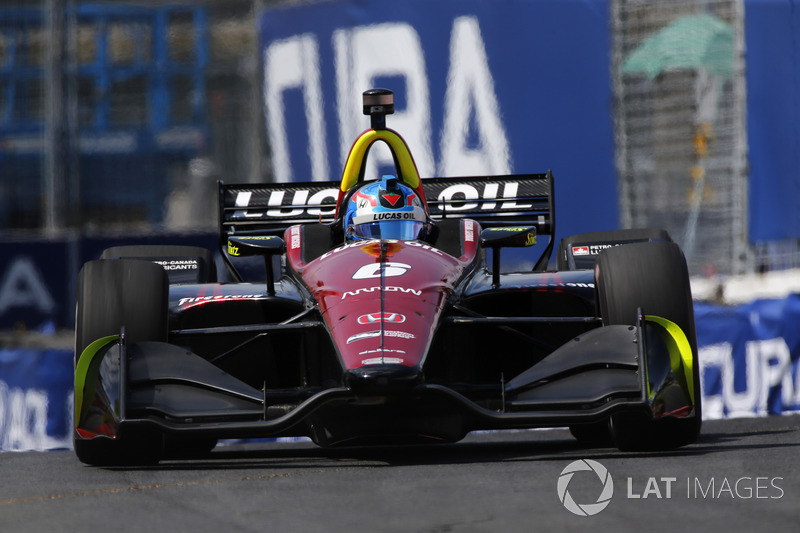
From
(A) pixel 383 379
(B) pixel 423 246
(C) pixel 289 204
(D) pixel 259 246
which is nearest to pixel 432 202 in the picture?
(C) pixel 289 204

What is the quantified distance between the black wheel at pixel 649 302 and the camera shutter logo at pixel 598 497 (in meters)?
0.50

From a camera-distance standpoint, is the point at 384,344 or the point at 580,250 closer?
the point at 384,344

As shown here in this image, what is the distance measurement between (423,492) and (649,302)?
6.46 ft

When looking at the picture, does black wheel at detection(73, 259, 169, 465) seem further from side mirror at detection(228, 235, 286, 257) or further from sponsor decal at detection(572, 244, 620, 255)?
Answer: sponsor decal at detection(572, 244, 620, 255)

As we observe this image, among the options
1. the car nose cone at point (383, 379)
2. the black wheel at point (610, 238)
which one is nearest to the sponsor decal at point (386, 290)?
the car nose cone at point (383, 379)

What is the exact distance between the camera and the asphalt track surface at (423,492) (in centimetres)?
412

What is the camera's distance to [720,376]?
32.2ft

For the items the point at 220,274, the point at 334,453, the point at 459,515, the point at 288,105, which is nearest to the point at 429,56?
the point at 288,105

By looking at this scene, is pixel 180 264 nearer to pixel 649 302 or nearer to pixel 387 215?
pixel 387 215

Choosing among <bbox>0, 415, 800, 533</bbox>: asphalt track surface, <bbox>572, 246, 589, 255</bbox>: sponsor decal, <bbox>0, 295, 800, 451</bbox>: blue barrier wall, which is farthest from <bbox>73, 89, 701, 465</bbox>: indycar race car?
<bbox>0, 295, 800, 451</bbox>: blue barrier wall

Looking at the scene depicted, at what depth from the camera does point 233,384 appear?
6.00m

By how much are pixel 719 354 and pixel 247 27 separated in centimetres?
922

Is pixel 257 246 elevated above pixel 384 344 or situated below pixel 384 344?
above

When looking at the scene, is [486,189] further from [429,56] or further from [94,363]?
[429,56]
